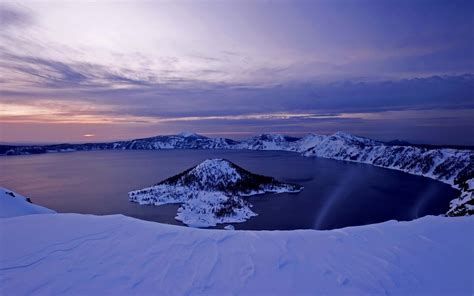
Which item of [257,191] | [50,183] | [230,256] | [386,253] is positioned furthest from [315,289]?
[50,183]

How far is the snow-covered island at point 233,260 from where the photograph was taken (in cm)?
573

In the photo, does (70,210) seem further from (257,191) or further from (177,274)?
(177,274)

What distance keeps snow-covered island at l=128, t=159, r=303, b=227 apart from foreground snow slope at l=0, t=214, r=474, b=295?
4614 cm

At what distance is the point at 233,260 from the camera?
22.6 feet

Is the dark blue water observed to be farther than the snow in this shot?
Yes

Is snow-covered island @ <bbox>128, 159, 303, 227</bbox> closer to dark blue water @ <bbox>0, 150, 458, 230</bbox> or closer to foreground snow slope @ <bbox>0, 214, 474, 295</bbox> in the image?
dark blue water @ <bbox>0, 150, 458, 230</bbox>

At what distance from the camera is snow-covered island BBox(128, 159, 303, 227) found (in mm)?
57250

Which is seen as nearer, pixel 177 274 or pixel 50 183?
pixel 177 274

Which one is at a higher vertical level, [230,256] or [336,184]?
[230,256]

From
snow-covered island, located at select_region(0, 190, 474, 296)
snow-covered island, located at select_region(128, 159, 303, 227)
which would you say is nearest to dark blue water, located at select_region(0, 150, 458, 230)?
snow-covered island, located at select_region(128, 159, 303, 227)

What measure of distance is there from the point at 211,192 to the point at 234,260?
7160cm

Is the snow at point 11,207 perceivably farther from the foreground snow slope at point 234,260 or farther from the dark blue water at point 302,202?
the dark blue water at point 302,202

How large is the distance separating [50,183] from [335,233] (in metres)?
120

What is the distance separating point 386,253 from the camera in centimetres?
714
